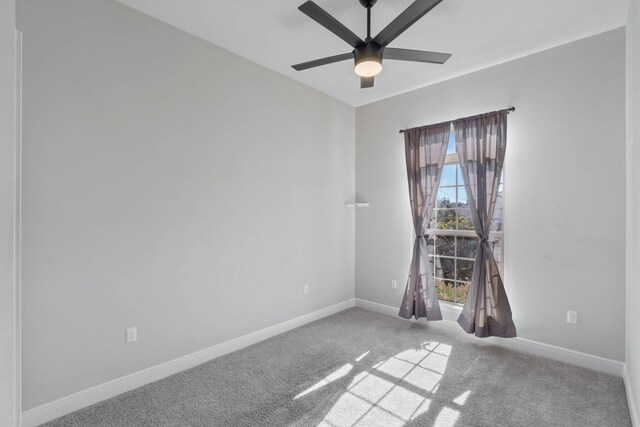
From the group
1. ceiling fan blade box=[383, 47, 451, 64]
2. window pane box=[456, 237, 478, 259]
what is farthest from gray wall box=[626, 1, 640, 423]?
window pane box=[456, 237, 478, 259]

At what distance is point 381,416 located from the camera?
80.5 inches

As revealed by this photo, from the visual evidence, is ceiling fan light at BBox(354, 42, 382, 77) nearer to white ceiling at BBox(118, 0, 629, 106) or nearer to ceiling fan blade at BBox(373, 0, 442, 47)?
ceiling fan blade at BBox(373, 0, 442, 47)

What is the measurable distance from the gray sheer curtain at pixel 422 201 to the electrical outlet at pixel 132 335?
2736 mm

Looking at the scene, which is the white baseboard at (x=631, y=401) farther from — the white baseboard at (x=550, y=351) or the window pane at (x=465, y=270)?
the window pane at (x=465, y=270)

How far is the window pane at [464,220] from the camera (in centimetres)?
344

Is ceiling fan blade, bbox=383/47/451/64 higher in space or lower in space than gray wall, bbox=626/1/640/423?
higher

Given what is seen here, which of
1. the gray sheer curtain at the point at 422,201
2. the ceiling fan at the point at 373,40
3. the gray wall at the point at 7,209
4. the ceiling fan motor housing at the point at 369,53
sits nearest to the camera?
the gray wall at the point at 7,209

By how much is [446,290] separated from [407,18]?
2883 millimetres

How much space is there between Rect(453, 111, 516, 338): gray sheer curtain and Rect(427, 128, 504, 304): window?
9.6 inches

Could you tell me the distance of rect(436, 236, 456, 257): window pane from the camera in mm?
3582

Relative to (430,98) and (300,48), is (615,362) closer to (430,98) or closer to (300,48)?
(430,98)

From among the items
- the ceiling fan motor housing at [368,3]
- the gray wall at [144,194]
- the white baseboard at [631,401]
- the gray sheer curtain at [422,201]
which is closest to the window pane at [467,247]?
the gray sheer curtain at [422,201]

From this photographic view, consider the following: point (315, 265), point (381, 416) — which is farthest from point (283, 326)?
point (381, 416)

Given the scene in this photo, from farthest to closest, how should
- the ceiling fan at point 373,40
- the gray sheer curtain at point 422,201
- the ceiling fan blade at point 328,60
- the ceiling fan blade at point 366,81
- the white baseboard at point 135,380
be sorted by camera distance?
1. the gray sheer curtain at point 422,201
2. the ceiling fan blade at point 366,81
3. the ceiling fan blade at point 328,60
4. the white baseboard at point 135,380
5. the ceiling fan at point 373,40
